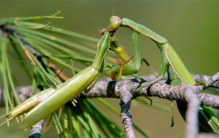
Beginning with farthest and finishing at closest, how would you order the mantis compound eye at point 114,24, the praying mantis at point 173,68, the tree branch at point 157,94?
1. the mantis compound eye at point 114,24
2. the praying mantis at point 173,68
3. the tree branch at point 157,94

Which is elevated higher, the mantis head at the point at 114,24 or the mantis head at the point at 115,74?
the mantis head at the point at 114,24

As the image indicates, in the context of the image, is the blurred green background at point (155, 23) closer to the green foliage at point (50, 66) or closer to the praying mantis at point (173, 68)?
the praying mantis at point (173, 68)

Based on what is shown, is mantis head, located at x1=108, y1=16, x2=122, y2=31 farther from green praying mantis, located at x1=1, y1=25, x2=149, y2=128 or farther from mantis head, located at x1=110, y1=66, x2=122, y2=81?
mantis head, located at x1=110, y1=66, x2=122, y2=81

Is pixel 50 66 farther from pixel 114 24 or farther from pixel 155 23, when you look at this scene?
pixel 155 23

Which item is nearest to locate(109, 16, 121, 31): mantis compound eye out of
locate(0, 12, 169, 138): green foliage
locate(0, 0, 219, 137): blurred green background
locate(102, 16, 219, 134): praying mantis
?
locate(102, 16, 219, 134): praying mantis

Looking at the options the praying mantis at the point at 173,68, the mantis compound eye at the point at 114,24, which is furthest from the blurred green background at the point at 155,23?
the mantis compound eye at the point at 114,24

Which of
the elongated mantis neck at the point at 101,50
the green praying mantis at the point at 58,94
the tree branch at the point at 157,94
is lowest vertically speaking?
the tree branch at the point at 157,94
